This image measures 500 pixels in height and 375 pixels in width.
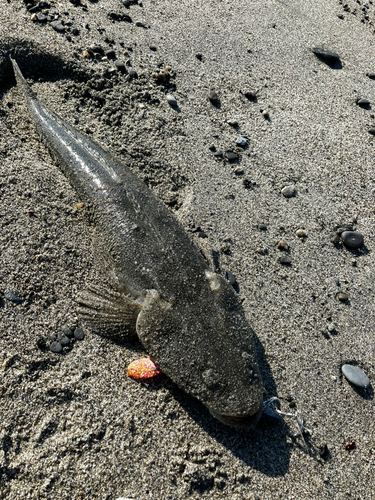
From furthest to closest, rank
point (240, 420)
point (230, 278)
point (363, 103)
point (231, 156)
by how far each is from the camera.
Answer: point (363, 103) < point (231, 156) < point (230, 278) < point (240, 420)

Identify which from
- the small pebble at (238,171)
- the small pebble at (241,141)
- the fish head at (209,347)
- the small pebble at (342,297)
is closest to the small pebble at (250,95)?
the small pebble at (241,141)

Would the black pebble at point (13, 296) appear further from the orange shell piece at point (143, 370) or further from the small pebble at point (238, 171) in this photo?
the small pebble at point (238, 171)

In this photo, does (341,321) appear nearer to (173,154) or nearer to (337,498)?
(337,498)

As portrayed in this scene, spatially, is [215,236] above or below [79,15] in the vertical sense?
below

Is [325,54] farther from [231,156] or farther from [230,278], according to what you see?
[230,278]

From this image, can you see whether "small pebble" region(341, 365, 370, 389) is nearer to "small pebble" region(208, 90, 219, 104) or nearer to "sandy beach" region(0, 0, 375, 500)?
"sandy beach" region(0, 0, 375, 500)

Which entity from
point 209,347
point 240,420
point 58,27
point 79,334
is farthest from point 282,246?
point 58,27

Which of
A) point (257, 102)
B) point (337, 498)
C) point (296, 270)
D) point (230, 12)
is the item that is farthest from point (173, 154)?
point (337, 498)
